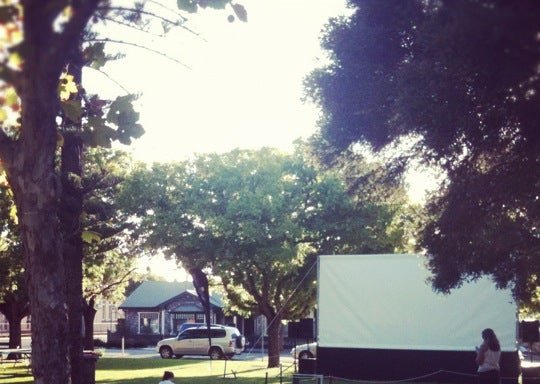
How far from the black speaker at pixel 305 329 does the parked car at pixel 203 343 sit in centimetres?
1479

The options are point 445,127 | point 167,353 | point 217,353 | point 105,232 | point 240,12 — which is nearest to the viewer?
point 240,12

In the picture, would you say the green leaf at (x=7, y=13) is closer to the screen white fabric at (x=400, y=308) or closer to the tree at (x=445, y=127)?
the tree at (x=445, y=127)

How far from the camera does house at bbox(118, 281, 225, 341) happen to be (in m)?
52.9

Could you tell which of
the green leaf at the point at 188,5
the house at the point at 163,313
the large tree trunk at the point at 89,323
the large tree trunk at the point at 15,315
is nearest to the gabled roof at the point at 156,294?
the house at the point at 163,313

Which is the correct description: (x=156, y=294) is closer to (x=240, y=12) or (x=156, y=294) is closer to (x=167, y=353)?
(x=167, y=353)

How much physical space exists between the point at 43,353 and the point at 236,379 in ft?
55.4

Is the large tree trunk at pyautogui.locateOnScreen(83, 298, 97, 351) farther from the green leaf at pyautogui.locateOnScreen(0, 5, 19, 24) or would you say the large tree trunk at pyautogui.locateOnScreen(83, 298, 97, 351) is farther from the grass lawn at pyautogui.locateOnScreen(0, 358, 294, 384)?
the green leaf at pyautogui.locateOnScreen(0, 5, 19, 24)

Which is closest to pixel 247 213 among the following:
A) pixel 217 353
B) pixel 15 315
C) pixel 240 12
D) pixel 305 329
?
pixel 305 329

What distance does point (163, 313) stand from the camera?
53.4 metres

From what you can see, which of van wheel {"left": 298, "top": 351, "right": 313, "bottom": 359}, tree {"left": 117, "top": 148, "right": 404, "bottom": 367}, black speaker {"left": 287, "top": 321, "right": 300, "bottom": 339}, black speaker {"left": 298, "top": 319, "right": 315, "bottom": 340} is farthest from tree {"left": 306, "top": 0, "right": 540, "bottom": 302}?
van wheel {"left": 298, "top": 351, "right": 313, "bottom": 359}

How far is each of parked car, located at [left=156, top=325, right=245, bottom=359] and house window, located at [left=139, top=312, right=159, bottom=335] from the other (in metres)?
19.5

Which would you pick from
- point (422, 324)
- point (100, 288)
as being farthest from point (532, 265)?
point (100, 288)

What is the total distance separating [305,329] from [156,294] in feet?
127

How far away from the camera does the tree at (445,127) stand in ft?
32.2
